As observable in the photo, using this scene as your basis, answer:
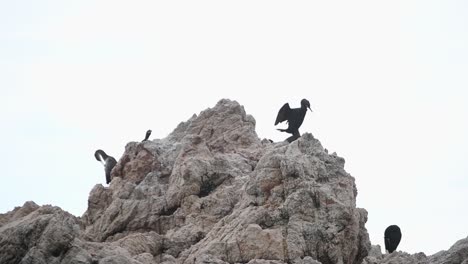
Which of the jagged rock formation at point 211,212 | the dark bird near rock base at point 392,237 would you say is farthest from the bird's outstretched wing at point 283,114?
the dark bird near rock base at point 392,237

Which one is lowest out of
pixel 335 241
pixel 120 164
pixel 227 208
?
pixel 335 241

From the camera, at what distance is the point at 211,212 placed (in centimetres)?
2630

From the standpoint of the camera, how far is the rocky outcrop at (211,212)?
67.2 ft

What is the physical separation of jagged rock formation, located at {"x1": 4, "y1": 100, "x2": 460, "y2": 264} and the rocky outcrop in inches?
1.2

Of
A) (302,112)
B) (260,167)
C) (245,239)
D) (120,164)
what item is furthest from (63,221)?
(302,112)

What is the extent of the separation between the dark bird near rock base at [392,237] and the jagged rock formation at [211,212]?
276 centimetres

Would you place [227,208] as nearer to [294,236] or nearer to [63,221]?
[294,236]

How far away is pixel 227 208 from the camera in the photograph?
26344 millimetres

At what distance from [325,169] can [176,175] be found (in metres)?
4.69

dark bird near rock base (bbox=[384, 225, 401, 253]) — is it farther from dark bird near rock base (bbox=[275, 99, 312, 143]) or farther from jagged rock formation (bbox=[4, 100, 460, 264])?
dark bird near rock base (bbox=[275, 99, 312, 143])

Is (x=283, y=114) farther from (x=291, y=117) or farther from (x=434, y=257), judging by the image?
(x=434, y=257)

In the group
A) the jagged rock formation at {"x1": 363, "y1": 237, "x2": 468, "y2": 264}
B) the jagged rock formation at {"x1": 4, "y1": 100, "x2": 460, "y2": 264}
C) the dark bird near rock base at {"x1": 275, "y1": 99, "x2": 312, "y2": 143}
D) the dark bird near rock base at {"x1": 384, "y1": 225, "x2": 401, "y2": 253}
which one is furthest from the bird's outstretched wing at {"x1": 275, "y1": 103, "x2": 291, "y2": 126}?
the jagged rock formation at {"x1": 363, "y1": 237, "x2": 468, "y2": 264}

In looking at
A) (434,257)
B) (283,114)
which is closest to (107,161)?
(283,114)

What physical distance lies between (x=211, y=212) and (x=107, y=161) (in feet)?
32.9
